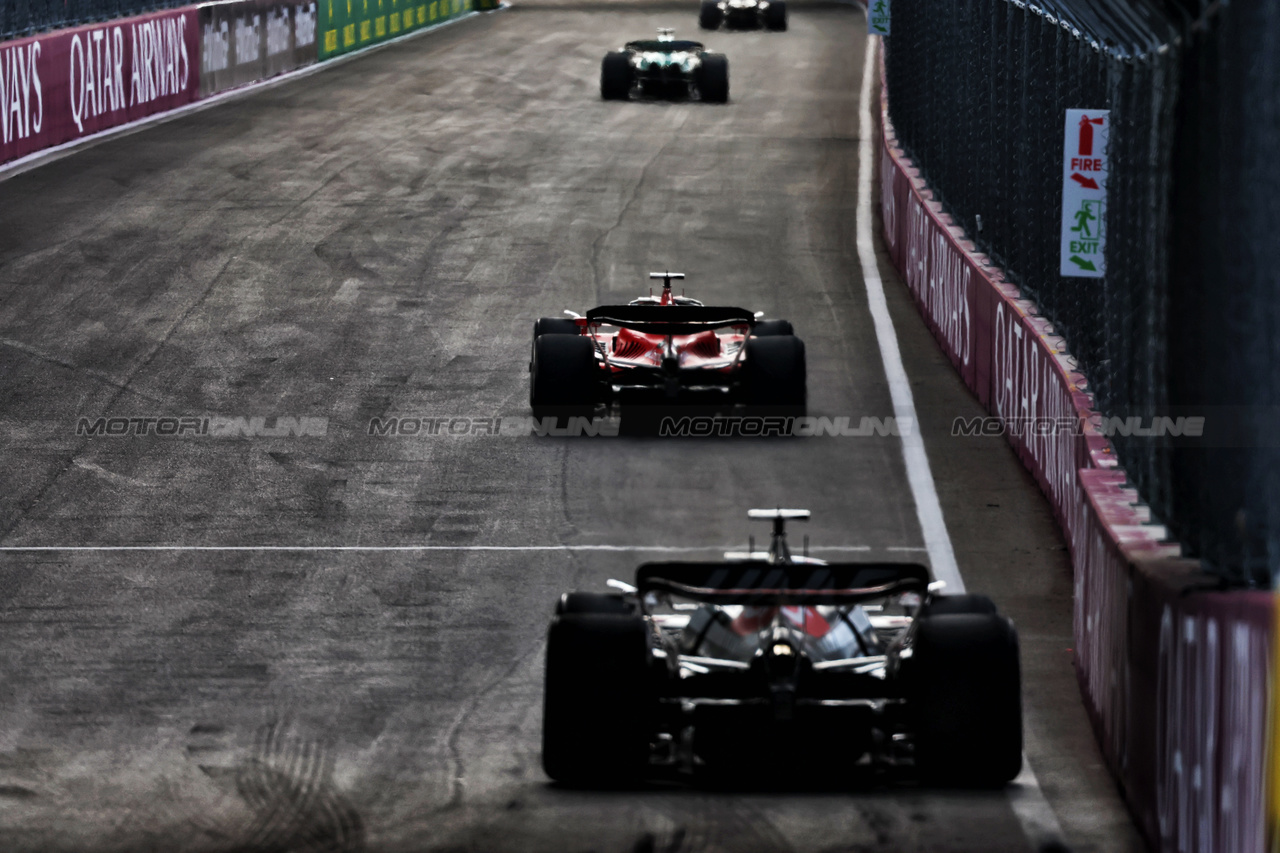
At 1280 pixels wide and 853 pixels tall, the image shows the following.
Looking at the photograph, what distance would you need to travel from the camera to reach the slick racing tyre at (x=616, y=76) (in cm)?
3466

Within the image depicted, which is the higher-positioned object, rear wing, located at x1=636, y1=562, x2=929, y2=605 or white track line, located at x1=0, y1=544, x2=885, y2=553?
rear wing, located at x1=636, y1=562, x2=929, y2=605

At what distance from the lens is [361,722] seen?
29.0 feet

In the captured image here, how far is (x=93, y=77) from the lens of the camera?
2833 centimetres

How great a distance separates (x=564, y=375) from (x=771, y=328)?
1695mm

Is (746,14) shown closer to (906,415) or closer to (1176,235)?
(906,415)

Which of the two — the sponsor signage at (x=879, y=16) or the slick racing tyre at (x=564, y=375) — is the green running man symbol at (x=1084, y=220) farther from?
the sponsor signage at (x=879, y=16)

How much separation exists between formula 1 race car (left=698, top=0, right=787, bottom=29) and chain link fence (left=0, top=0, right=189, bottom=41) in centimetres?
2126

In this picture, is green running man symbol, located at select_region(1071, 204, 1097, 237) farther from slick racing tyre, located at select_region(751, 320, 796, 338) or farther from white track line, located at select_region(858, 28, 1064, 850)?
slick racing tyre, located at select_region(751, 320, 796, 338)

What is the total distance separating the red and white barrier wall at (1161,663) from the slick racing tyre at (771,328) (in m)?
2.75

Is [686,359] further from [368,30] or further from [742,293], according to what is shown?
[368,30]

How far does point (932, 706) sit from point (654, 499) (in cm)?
541

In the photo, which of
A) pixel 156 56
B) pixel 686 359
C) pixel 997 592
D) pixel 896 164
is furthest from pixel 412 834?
pixel 156 56

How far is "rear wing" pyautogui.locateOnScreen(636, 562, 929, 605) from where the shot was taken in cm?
762

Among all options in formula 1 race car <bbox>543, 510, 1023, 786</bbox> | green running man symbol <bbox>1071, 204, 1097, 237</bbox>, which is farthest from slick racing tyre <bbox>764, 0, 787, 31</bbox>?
formula 1 race car <bbox>543, 510, 1023, 786</bbox>
